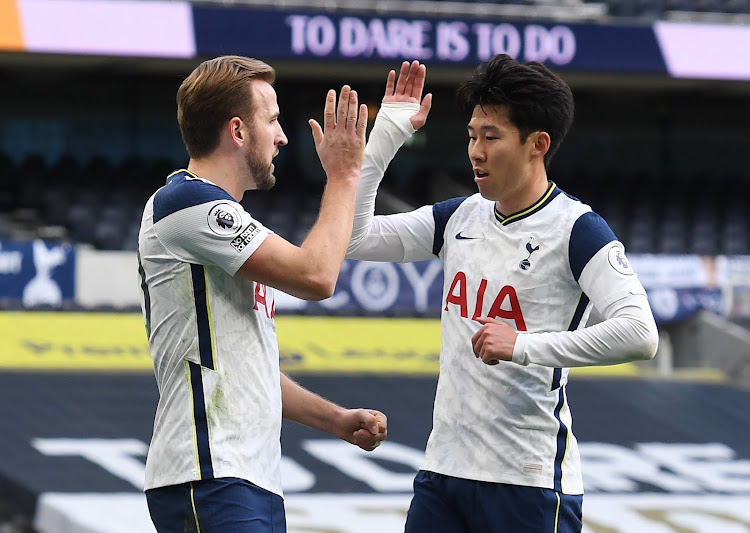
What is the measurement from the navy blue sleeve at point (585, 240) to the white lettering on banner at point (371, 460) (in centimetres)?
337

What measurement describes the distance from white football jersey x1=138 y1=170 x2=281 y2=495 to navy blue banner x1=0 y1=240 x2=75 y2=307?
8647 mm

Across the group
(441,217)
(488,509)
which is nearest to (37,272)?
(441,217)

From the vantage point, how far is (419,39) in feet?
46.5

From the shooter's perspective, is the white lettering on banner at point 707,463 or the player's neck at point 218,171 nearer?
the player's neck at point 218,171

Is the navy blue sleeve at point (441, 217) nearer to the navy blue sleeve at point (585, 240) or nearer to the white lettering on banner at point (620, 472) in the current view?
the navy blue sleeve at point (585, 240)

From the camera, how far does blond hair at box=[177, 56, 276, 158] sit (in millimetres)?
3121

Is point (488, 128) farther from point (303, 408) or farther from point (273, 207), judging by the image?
point (273, 207)

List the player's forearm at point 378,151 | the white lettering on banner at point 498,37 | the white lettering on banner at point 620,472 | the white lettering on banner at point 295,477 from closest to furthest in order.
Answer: the player's forearm at point 378,151 < the white lettering on banner at point 295,477 < the white lettering on banner at point 620,472 < the white lettering on banner at point 498,37

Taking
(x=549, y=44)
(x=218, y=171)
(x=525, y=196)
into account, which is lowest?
(x=525, y=196)

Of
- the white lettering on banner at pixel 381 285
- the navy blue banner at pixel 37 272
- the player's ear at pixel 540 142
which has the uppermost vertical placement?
the player's ear at pixel 540 142

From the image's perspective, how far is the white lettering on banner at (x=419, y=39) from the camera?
14000 mm

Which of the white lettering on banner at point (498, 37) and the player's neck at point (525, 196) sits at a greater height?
the white lettering on banner at point (498, 37)

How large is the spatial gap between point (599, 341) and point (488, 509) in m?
0.58

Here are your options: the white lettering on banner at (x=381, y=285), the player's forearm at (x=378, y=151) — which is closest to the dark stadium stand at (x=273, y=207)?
the white lettering on banner at (x=381, y=285)
